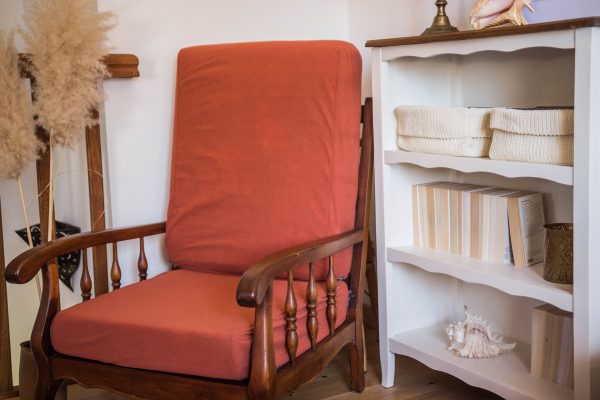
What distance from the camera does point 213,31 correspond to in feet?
8.08

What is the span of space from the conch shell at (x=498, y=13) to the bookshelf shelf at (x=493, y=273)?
632 millimetres

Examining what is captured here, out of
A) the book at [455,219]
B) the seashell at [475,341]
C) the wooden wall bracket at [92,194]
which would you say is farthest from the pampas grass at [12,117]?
the seashell at [475,341]

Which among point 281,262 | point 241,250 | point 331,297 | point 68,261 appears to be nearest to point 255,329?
point 281,262

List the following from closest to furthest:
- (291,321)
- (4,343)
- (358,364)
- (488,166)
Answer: (291,321)
(488,166)
(358,364)
(4,343)

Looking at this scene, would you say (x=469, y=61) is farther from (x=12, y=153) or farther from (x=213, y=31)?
(x=12, y=153)

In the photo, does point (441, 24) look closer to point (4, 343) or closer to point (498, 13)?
point (498, 13)

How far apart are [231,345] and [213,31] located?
1.25 m

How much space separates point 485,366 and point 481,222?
0.39 meters

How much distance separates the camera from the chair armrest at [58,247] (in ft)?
5.74

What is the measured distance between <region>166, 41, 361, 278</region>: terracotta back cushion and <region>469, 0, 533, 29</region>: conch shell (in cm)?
35

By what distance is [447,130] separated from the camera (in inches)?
77.0

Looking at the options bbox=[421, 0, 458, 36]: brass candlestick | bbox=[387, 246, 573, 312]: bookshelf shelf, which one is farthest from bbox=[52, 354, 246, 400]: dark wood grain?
bbox=[421, 0, 458, 36]: brass candlestick

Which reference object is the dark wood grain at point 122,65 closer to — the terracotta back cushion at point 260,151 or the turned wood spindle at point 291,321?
the terracotta back cushion at point 260,151

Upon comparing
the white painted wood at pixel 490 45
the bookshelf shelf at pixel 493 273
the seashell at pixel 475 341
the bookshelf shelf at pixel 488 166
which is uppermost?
the white painted wood at pixel 490 45
